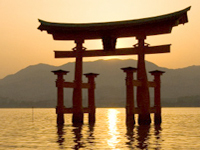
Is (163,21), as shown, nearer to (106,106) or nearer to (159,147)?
(159,147)

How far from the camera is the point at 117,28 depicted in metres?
24.4

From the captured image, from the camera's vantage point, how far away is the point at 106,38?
2492 centimetres

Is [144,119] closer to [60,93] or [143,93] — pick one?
[143,93]

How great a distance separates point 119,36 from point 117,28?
2.41 ft

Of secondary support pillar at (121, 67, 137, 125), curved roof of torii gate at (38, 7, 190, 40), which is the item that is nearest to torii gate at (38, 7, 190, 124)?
curved roof of torii gate at (38, 7, 190, 40)

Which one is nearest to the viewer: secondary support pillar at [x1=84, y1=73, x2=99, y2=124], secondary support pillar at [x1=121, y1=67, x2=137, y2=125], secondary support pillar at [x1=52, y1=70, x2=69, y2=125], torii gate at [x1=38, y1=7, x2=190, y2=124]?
secondary support pillar at [x1=121, y1=67, x2=137, y2=125]

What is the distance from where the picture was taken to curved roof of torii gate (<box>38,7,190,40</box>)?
2317 cm

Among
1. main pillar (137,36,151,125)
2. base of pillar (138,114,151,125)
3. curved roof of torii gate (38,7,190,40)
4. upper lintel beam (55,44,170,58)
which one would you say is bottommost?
base of pillar (138,114,151,125)

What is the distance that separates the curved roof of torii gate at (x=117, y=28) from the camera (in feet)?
76.0

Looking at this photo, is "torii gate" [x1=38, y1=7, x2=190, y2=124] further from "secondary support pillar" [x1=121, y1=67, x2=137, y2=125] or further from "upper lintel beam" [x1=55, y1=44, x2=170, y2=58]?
"secondary support pillar" [x1=121, y1=67, x2=137, y2=125]

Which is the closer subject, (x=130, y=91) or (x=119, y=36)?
(x=130, y=91)

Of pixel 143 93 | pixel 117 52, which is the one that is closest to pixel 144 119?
pixel 143 93

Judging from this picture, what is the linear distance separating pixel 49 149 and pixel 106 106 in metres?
175

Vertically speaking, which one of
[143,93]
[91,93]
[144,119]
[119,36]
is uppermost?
[119,36]
